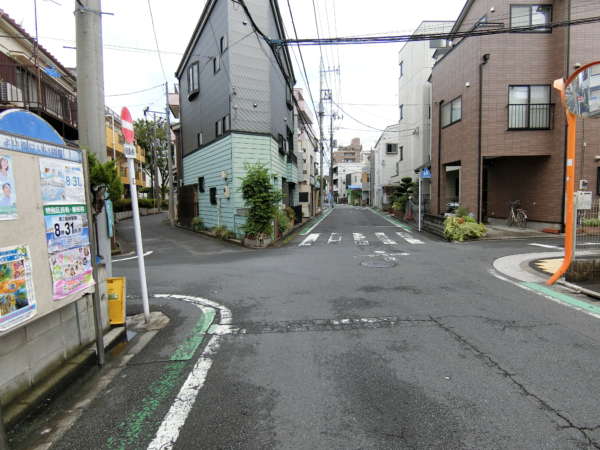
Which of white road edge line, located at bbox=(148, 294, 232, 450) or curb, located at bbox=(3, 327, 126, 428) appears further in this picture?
curb, located at bbox=(3, 327, 126, 428)

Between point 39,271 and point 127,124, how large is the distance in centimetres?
247

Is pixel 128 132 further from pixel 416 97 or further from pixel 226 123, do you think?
pixel 416 97

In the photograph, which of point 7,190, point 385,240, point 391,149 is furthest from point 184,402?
point 391,149

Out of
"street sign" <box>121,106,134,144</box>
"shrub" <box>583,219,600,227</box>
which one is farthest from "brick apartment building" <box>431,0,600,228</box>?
"street sign" <box>121,106,134,144</box>

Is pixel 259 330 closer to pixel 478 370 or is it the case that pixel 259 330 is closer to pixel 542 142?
pixel 478 370

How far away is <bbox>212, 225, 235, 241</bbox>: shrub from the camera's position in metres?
A: 14.9

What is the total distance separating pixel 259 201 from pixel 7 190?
10.6 metres

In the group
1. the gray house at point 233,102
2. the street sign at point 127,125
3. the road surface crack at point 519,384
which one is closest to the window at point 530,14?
the gray house at point 233,102

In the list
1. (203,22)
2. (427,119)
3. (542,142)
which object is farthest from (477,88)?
(203,22)

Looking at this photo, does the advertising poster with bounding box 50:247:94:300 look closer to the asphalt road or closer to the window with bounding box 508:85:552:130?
the asphalt road

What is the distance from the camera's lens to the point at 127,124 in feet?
14.9

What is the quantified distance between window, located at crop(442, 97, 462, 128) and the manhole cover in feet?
34.2

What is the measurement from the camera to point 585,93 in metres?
5.93

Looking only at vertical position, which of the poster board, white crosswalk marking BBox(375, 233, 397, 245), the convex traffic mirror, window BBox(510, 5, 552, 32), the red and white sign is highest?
window BBox(510, 5, 552, 32)
